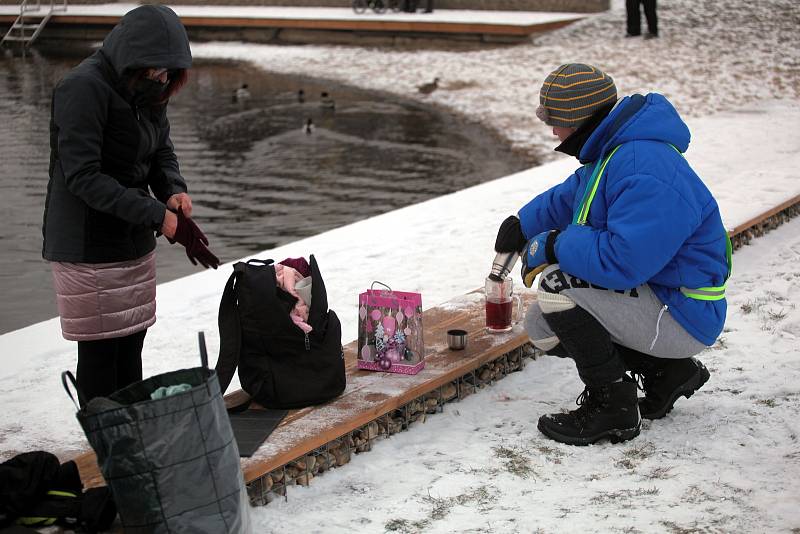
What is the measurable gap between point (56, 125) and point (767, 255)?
402 centimetres

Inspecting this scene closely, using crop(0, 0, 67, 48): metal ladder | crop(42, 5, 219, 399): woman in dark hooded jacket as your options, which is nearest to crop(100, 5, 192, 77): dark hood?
crop(42, 5, 219, 399): woman in dark hooded jacket

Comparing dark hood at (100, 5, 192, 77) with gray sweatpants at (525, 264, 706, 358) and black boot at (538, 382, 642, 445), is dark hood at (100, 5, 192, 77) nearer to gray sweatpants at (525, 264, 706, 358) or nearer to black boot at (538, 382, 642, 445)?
gray sweatpants at (525, 264, 706, 358)

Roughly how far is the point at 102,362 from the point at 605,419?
5.13ft

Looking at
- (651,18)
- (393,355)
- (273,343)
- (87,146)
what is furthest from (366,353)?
(651,18)

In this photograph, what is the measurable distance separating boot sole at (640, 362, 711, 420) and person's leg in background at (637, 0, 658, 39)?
1262cm

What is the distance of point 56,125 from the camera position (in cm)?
291

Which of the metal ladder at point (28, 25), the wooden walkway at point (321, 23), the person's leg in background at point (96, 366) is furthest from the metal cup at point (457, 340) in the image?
the metal ladder at point (28, 25)

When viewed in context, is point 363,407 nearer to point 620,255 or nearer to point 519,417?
point 519,417

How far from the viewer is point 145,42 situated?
2848mm

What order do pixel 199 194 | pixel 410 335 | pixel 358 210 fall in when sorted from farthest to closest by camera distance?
pixel 199 194
pixel 358 210
pixel 410 335

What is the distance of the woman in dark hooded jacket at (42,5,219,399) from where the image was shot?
2.86 m

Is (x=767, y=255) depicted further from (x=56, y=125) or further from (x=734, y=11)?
(x=734, y=11)

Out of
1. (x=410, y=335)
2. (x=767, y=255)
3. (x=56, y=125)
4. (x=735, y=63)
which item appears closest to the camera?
(x=56, y=125)

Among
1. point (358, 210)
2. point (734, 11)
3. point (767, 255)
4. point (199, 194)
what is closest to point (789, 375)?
point (767, 255)
